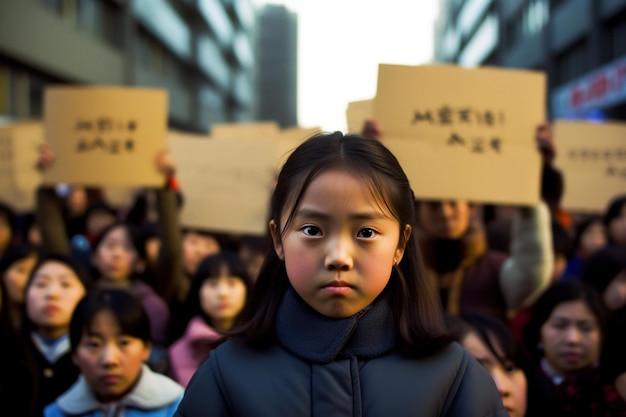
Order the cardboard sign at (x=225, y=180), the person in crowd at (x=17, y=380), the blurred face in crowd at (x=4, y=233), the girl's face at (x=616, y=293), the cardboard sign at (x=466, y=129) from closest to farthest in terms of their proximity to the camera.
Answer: the person in crowd at (x=17, y=380), the cardboard sign at (x=466, y=129), the girl's face at (x=616, y=293), the cardboard sign at (x=225, y=180), the blurred face in crowd at (x=4, y=233)

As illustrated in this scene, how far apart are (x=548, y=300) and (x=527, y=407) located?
44 cm

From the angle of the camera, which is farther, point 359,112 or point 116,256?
point 116,256

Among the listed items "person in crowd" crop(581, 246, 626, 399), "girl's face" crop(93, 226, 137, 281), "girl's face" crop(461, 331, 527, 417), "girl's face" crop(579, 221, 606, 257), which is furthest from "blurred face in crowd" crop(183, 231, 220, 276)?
"girl's face" crop(579, 221, 606, 257)

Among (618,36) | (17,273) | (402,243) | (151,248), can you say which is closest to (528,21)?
(618,36)

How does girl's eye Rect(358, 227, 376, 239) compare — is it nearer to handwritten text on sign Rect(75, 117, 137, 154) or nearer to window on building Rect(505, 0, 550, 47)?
handwritten text on sign Rect(75, 117, 137, 154)

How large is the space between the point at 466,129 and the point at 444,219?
0.43m

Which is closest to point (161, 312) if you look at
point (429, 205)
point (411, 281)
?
point (429, 205)

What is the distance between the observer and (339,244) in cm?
134

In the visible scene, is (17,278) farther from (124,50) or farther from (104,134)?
(124,50)

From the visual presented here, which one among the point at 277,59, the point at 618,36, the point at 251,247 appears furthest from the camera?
the point at 277,59

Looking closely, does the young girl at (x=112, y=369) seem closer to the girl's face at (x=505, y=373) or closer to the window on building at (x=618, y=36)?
the girl's face at (x=505, y=373)

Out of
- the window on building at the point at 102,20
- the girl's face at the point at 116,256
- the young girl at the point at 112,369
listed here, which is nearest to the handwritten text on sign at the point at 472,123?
the young girl at the point at 112,369

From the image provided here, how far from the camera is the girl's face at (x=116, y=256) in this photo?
4.04 metres

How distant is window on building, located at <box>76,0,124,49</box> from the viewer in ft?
60.4
